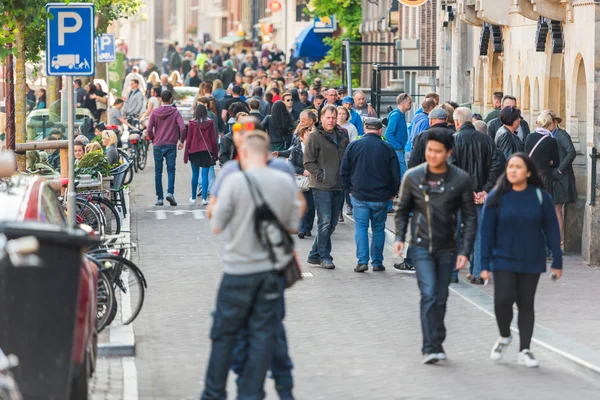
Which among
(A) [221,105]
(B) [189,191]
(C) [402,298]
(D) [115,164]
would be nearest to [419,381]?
(C) [402,298]

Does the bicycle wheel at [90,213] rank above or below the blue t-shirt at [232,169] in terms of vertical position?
below

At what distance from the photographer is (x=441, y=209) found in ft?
33.7

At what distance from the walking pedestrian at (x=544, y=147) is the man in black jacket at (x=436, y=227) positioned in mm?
5728

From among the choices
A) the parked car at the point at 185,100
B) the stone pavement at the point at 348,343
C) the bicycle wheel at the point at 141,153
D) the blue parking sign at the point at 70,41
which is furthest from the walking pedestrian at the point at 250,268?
the parked car at the point at 185,100

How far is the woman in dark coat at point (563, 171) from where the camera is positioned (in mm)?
16366

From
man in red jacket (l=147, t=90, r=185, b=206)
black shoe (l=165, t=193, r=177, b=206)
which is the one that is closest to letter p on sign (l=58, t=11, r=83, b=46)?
man in red jacket (l=147, t=90, r=185, b=206)

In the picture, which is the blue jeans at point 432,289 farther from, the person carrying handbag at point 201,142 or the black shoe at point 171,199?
the black shoe at point 171,199

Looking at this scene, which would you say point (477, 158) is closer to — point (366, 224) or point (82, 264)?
point (366, 224)

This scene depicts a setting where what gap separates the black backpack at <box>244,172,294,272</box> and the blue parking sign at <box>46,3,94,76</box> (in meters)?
5.71

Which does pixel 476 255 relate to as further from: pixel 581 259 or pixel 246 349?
pixel 246 349

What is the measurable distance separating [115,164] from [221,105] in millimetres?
Result: 7730

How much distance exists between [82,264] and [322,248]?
7.59 meters

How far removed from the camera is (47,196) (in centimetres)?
884

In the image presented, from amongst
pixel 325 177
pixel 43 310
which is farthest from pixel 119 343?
pixel 325 177
